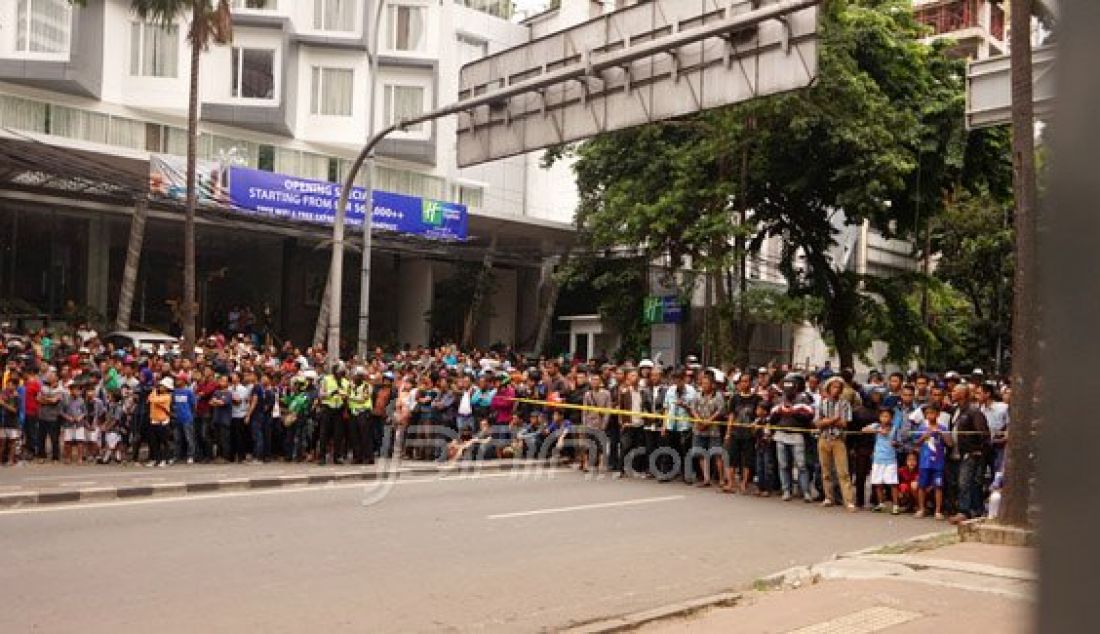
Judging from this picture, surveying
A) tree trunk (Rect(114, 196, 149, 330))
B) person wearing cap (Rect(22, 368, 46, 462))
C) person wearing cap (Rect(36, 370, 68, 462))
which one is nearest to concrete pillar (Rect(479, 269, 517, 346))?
tree trunk (Rect(114, 196, 149, 330))

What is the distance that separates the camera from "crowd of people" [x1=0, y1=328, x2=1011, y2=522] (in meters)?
14.3

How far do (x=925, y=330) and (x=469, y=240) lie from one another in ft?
57.9

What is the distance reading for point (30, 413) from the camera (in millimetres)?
16203

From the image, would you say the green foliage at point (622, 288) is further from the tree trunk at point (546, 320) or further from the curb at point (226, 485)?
the curb at point (226, 485)

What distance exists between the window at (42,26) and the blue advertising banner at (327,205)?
694 cm

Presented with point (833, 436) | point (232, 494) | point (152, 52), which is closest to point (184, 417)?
point (232, 494)

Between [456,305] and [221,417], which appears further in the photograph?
[456,305]

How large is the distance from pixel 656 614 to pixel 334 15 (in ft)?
111

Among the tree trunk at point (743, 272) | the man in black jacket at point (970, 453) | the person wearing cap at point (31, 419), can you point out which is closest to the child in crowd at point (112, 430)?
the person wearing cap at point (31, 419)

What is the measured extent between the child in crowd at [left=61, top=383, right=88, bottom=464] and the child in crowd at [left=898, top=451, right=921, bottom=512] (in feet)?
40.2

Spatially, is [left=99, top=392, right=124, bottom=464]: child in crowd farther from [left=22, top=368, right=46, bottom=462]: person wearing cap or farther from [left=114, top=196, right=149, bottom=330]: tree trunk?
[left=114, top=196, right=149, bottom=330]: tree trunk

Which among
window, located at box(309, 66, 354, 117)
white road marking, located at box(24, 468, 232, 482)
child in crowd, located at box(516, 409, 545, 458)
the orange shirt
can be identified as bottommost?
white road marking, located at box(24, 468, 232, 482)

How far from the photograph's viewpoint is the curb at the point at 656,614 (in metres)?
6.98

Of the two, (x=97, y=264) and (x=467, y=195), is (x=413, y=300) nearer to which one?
(x=467, y=195)
